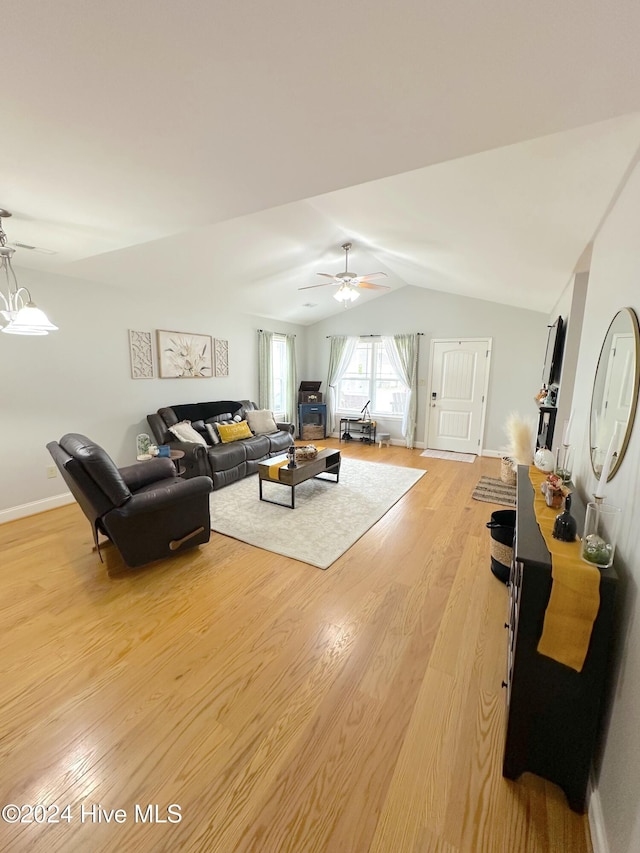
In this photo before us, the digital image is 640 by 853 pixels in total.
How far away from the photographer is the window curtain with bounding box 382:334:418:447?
6316mm

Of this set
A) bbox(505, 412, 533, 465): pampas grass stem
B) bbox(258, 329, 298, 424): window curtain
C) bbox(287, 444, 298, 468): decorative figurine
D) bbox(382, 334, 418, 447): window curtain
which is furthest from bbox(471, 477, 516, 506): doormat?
bbox(258, 329, 298, 424): window curtain

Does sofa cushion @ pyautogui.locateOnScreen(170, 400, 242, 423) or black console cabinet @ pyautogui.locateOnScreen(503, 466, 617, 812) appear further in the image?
sofa cushion @ pyautogui.locateOnScreen(170, 400, 242, 423)

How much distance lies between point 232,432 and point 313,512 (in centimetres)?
191

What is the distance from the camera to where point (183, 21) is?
2.80ft

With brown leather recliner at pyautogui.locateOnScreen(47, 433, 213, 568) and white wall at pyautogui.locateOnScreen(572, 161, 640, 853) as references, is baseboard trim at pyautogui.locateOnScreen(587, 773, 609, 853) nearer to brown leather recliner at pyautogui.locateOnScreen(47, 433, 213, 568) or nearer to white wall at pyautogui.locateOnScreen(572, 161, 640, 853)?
white wall at pyautogui.locateOnScreen(572, 161, 640, 853)

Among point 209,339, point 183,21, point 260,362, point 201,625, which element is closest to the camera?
point 183,21

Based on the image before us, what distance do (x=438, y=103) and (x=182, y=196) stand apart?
1299mm

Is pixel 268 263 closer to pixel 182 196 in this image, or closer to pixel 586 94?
pixel 182 196

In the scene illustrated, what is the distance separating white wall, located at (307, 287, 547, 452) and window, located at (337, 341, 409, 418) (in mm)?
283

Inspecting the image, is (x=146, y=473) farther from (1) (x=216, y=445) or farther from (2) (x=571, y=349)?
(2) (x=571, y=349)

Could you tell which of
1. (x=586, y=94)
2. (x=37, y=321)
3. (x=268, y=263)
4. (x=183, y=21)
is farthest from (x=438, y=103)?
(x=268, y=263)

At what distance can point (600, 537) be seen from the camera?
131 cm

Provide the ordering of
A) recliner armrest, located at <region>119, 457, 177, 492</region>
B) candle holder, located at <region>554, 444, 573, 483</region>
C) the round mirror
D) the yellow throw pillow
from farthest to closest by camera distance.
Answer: the yellow throw pillow
recliner armrest, located at <region>119, 457, 177, 492</region>
candle holder, located at <region>554, 444, 573, 483</region>
the round mirror

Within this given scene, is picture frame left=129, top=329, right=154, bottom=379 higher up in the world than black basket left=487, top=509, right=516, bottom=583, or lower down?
higher up
